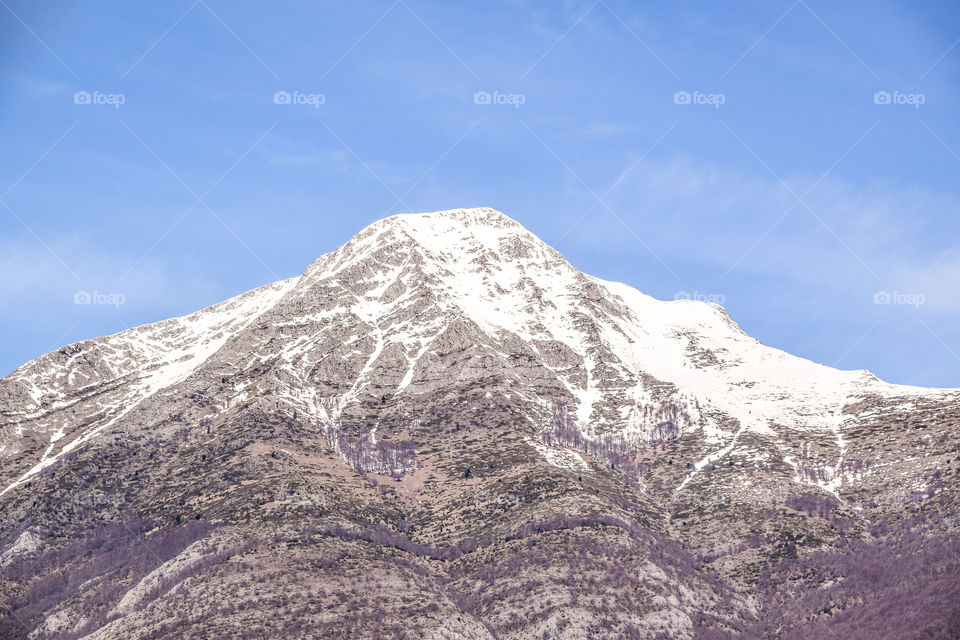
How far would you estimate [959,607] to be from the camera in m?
200

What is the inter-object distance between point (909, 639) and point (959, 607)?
10.5 m

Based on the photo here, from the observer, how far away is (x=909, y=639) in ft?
649
